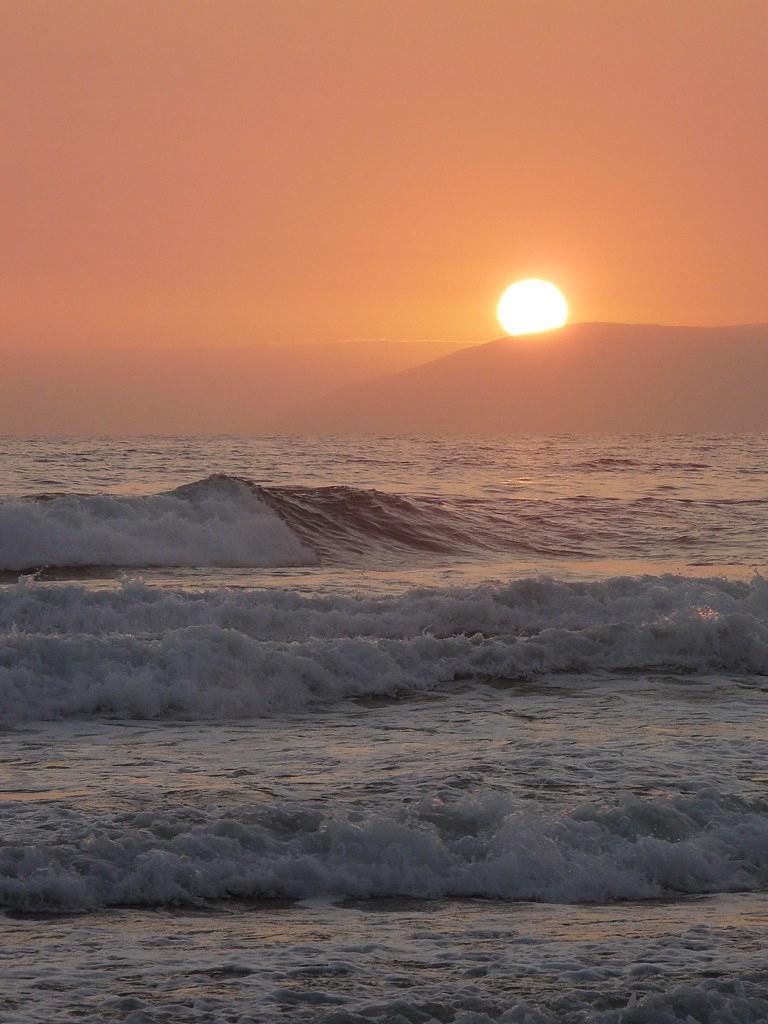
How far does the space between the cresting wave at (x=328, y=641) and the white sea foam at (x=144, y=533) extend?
8.06 metres

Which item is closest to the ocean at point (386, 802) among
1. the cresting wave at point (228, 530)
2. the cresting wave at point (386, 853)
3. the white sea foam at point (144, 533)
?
the cresting wave at point (386, 853)

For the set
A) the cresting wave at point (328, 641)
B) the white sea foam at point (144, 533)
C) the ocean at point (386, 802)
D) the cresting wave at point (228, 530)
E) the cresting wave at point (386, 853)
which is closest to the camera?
the ocean at point (386, 802)

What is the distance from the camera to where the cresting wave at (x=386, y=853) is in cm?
650

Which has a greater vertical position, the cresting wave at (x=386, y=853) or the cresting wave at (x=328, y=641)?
the cresting wave at (x=328, y=641)

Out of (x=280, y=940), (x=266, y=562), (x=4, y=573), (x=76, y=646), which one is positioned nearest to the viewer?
(x=280, y=940)

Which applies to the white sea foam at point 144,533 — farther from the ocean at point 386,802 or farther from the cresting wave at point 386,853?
the cresting wave at point 386,853

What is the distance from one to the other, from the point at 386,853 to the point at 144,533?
18.1 metres

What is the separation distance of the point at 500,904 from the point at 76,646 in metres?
6.59

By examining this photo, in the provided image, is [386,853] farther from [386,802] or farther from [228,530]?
[228,530]

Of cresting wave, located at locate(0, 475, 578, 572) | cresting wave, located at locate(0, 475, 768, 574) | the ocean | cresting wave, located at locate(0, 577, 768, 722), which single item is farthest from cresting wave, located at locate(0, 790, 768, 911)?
cresting wave, located at locate(0, 475, 578, 572)

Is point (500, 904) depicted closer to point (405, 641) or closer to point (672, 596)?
point (405, 641)

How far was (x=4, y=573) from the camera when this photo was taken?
21.9 metres

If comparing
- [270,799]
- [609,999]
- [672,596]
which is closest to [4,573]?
[672,596]

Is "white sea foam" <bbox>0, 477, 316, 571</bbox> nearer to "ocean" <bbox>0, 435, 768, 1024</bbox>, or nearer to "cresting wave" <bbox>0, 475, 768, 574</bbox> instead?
"cresting wave" <bbox>0, 475, 768, 574</bbox>
